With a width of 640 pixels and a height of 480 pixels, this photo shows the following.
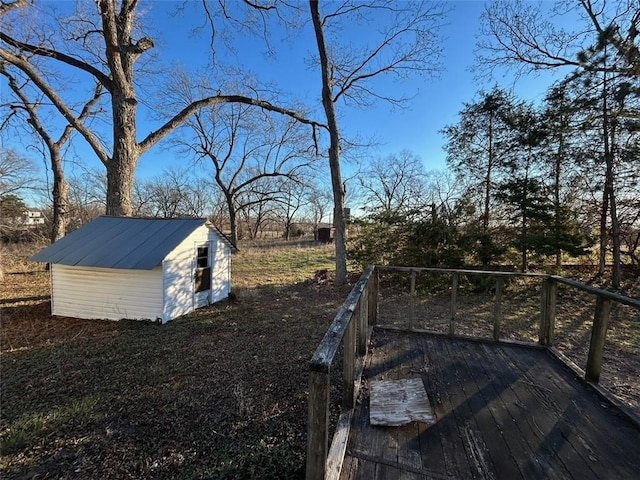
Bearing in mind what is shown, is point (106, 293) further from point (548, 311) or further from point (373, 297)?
point (548, 311)

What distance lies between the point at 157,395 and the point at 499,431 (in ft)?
11.2

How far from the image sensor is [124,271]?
6.22m

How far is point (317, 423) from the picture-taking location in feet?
4.49

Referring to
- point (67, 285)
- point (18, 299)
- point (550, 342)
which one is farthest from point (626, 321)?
point (18, 299)

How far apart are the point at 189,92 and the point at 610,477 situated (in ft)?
58.0

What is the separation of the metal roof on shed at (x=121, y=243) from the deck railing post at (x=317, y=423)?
17.9 feet

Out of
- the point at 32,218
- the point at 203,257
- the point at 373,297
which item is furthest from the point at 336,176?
the point at 32,218

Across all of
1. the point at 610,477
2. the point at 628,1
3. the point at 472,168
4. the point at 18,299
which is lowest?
the point at 18,299

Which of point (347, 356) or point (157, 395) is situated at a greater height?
point (347, 356)

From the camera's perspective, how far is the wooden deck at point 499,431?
1.78 meters

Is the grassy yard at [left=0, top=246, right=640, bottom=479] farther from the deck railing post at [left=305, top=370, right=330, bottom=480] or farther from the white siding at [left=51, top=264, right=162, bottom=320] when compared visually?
the deck railing post at [left=305, top=370, right=330, bottom=480]

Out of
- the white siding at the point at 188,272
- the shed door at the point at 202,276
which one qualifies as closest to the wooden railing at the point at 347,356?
the white siding at the point at 188,272

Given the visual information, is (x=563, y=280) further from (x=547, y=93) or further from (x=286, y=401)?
(x=547, y=93)

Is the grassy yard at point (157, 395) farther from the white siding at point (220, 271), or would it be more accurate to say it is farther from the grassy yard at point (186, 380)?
the white siding at point (220, 271)
